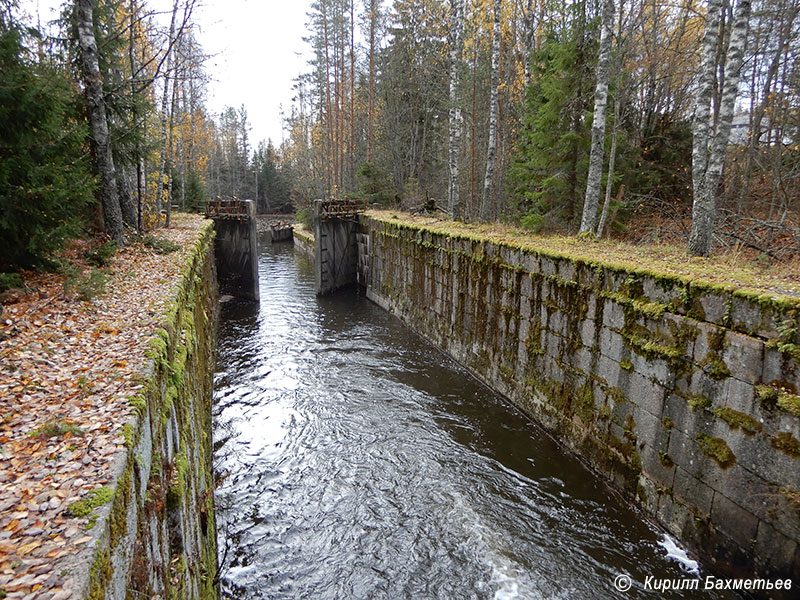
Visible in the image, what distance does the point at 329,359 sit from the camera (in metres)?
12.8

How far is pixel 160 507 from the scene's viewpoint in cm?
312

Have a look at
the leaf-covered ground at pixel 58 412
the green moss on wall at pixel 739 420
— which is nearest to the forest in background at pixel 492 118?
the leaf-covered ground at pixel 58 412

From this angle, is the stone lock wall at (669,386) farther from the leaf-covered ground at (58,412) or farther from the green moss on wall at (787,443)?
the leaf-covered ground at (58,412)

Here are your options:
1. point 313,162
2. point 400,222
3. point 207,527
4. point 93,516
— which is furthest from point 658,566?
point 313,162

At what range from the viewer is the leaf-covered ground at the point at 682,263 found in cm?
575

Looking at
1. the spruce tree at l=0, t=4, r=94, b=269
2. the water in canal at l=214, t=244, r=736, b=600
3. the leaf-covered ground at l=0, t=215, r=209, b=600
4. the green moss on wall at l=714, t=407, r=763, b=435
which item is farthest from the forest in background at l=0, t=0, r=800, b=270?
the water in canal at l=214, t=244, r=736, b=600

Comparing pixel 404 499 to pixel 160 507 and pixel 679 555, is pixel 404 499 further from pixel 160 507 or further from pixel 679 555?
pixel 160 507

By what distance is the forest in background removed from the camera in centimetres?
683

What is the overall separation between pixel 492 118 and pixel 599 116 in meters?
5.39

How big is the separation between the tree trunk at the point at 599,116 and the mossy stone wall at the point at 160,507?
9.34 meters

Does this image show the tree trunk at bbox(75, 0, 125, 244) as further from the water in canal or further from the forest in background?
the water in canal

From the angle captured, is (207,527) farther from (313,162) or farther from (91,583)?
(313,162)

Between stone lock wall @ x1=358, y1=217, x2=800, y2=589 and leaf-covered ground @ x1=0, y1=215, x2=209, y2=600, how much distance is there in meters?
6.08

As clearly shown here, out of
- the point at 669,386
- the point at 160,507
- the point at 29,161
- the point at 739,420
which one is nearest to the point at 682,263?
the point at 669,386
